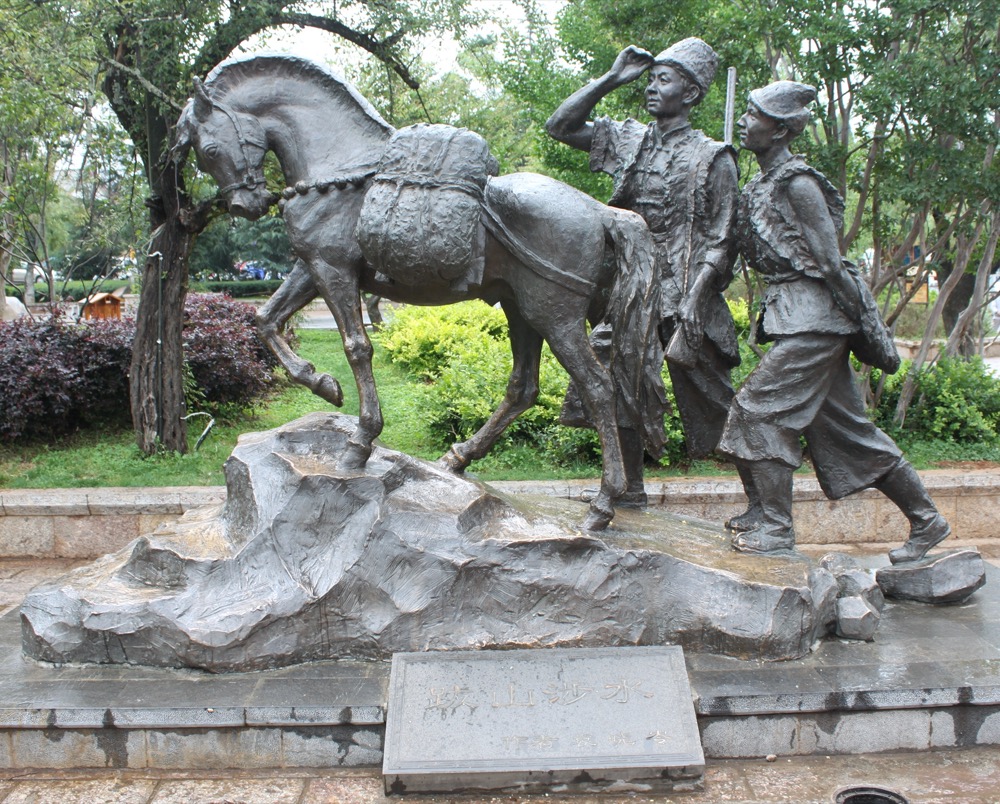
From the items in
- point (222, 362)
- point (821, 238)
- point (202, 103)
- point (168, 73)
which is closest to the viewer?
point (821, 238)

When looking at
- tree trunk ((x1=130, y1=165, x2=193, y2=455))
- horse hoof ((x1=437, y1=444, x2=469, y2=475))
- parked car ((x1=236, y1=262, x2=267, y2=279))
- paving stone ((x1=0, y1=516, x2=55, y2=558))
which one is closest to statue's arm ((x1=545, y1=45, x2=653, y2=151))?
horse hoof ((x1=437, y1=444, x2=469, y2=475))

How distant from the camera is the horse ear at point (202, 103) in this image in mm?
4120

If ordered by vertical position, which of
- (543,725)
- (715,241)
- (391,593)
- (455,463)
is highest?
(715,241)

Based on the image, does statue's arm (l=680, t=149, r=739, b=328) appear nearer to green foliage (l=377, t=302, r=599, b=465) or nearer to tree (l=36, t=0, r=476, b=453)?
green foliage (l=377, t=302, r=599, b=465)

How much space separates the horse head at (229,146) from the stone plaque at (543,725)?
214 centimetres

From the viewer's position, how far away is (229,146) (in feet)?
13.8

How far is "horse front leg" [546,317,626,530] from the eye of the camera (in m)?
4.23

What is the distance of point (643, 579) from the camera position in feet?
13.2

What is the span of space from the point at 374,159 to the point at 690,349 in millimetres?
1633

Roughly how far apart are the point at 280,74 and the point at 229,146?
1.29 feet

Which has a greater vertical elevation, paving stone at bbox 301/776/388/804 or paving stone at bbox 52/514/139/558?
paving stone at bbox 301/776/388/804

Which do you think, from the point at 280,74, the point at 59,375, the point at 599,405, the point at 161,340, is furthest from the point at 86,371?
the point at 599,405

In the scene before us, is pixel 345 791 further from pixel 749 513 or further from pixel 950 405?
pixel 950 405

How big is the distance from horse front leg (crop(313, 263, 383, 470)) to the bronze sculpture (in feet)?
5.18
